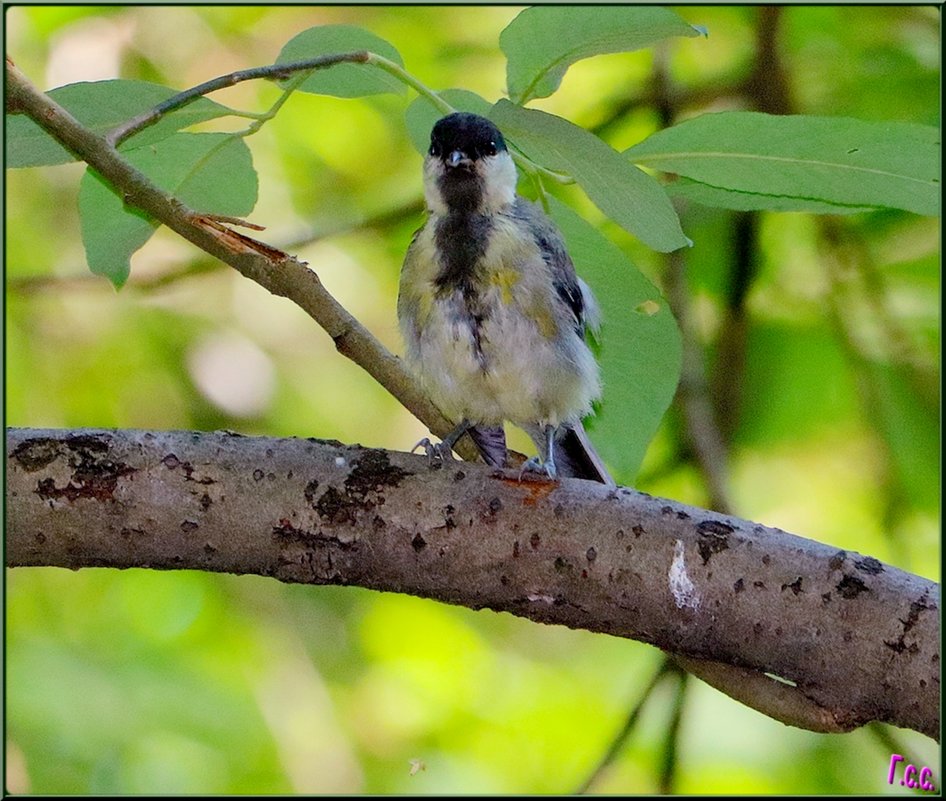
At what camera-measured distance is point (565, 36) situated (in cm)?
167

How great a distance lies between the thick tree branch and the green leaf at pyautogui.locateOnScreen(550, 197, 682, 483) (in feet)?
0.45

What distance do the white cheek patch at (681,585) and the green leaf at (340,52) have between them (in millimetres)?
887

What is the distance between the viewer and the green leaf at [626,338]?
74.7 inches

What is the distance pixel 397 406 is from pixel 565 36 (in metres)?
3.33

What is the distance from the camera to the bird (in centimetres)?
239

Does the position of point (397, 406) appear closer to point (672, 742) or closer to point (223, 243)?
point (672, 742)

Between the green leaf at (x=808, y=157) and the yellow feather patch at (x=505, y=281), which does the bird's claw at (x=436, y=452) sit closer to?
the yellow feather patch at (x=505, y=281)

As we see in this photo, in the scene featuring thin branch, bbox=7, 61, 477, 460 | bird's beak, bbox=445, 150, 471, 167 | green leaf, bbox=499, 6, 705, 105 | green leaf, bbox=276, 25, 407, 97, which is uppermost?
bird's beak, bbox=445, 150, 471, 167

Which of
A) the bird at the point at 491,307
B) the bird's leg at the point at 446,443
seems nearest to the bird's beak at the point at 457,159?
the bird at the point at 491,307

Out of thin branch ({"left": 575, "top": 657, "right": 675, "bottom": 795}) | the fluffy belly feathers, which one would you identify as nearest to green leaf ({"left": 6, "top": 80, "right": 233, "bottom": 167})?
the fluffy belly feathers

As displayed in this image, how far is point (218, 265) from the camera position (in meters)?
3.32

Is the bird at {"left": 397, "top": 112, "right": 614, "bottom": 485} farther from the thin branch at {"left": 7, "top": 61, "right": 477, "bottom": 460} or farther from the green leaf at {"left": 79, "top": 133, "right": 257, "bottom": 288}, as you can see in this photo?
the green leaf at {"left": 79, "top": 133, "right": 257, "bottom": 288}

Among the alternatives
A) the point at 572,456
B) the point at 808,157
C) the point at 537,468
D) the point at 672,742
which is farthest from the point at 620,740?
the point at 808,157

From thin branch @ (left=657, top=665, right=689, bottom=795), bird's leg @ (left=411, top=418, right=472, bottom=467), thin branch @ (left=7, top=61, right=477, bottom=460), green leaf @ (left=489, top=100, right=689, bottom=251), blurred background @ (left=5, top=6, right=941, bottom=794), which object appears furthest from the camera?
blurred background @ (left=5, top=6, right=941, bottom=794)
